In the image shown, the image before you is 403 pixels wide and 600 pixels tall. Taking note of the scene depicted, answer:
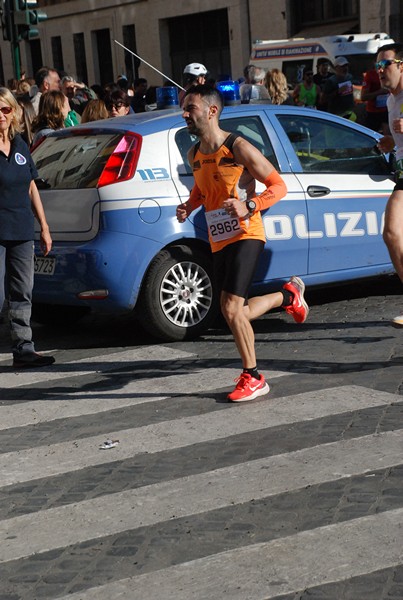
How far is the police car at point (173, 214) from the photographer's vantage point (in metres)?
7.96

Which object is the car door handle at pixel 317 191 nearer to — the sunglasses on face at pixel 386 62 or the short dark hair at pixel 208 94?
the sunglasses on face at pixel 386 62

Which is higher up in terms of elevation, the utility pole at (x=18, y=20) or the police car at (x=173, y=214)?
the utility pole at (x=18, y=20)

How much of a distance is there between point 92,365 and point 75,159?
157 cm

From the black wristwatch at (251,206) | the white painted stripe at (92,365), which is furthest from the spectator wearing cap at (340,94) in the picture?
the black wristwatch at (251,206)

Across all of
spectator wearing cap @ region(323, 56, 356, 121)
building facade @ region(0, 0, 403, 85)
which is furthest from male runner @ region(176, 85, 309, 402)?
building facade @ region(0, 0, 403, 85)

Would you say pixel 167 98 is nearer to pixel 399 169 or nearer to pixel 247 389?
pixel 399 169

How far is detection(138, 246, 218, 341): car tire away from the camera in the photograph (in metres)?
8.07

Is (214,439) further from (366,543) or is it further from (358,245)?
(358,245)

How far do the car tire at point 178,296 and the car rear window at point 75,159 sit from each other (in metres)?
0.76

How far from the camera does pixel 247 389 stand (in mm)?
6547

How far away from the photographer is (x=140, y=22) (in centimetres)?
4688

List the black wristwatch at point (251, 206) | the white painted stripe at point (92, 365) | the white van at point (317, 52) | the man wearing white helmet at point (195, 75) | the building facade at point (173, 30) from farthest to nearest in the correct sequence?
the building facade at point (173, 30) < the white van at point (317, 52) < the man wearing white helmet at point (195, 75) < the white painted stripe at point (92, 365) < the black wristwatch at point (251, 206)

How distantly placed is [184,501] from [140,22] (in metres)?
43.7

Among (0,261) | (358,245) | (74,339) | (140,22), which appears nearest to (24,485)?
(0,261)
